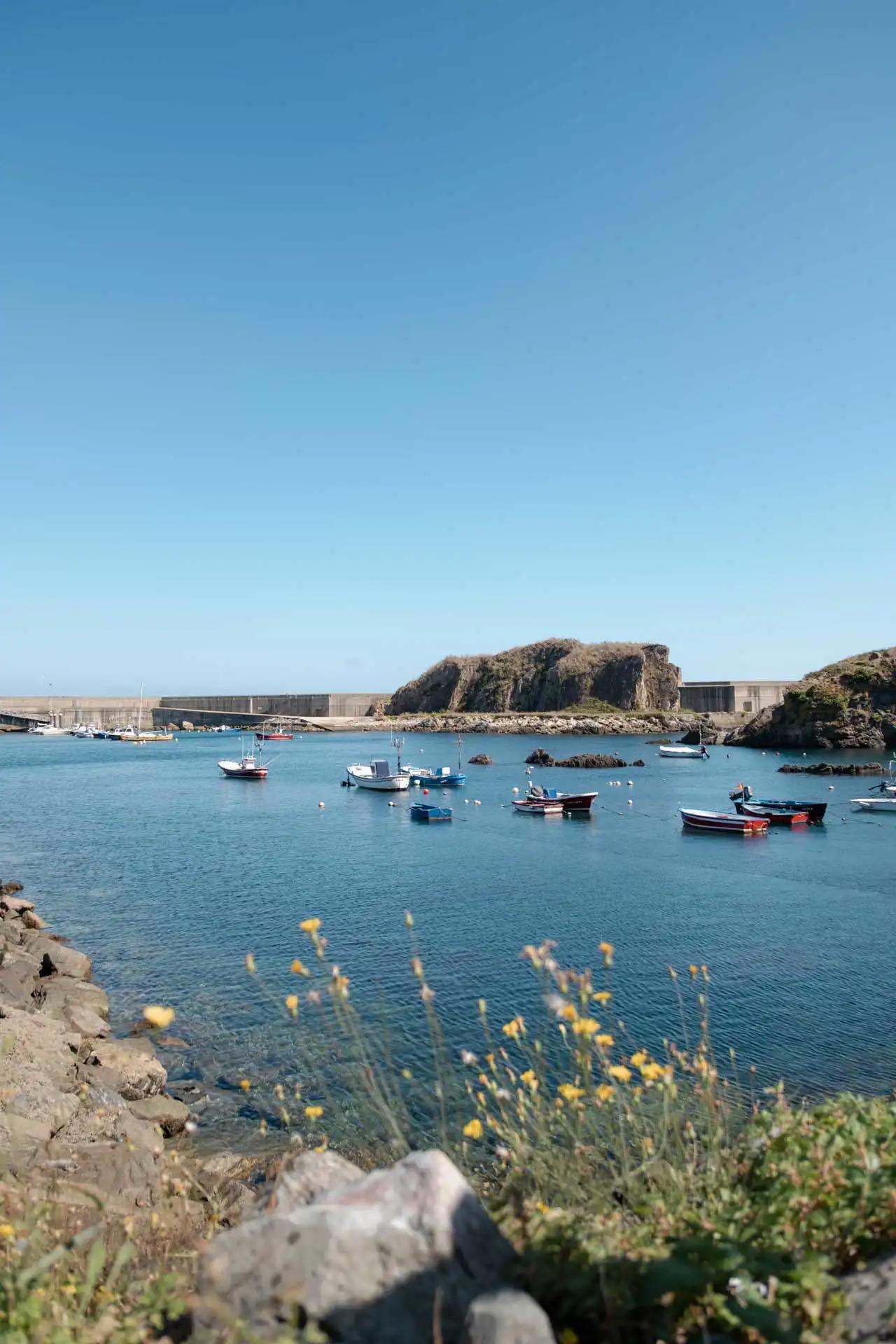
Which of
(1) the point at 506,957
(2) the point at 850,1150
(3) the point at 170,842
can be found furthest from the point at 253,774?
(2) the point at 850,1150

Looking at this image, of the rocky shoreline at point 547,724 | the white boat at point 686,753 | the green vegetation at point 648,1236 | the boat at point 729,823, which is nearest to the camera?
the green vegetation at point 648,1236

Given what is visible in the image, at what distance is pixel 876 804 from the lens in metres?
56.6

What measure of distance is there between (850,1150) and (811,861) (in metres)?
38.0

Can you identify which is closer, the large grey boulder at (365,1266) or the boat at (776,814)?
the large grey boulder at (365,1266)

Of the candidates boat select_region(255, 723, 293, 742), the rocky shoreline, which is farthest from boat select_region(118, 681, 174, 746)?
the rocky shoreline

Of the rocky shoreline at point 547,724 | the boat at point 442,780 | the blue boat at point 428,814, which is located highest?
the rocky shoreline at point 547,724

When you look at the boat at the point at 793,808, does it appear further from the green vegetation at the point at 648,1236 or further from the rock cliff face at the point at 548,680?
the rock cliff face at the point at 548,680

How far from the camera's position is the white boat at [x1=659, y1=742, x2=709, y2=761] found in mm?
97625

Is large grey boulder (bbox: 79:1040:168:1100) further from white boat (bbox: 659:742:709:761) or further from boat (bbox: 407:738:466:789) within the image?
white boat (bbox: 659:742:709:761)

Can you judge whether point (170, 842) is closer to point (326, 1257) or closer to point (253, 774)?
point (253, 774)

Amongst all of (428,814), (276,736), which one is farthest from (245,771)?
(276,736)

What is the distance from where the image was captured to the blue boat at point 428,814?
53.1 m

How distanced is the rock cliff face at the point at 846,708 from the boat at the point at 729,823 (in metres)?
56.3

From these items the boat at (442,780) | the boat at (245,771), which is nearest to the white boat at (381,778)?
the boat at (442,780)
